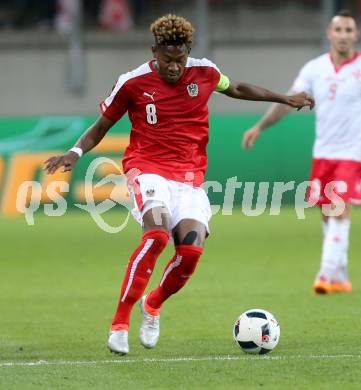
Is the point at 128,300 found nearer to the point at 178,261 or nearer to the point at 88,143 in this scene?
the point at 178,261

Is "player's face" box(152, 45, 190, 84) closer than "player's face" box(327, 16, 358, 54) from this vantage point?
Yes

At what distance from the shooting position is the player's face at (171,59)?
7328mm

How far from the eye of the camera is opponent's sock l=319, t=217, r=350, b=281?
10.6 m

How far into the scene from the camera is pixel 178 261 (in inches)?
293

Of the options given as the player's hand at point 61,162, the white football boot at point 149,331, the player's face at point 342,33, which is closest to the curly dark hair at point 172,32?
the player's hand at point 61,162

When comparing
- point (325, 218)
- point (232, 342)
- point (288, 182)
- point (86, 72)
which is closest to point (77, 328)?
point (232, 342)

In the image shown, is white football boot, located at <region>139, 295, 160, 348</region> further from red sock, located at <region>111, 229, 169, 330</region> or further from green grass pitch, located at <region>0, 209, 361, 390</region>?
red sock, located at <region>111, 229, 169, 330</region>

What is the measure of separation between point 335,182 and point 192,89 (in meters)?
3.39

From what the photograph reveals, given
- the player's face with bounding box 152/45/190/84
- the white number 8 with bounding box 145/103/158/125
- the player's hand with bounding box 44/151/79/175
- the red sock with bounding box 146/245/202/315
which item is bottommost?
the red sock with bounding box 146/245/202/315

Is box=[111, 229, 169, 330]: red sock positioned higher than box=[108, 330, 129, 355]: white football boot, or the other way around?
box=[111, 229, 169, 330]: red sock

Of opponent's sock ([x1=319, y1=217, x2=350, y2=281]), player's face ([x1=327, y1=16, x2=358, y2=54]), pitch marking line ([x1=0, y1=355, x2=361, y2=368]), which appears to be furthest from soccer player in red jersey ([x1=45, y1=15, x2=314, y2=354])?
opponent's sock ([x1=319, y1=217, x2=350, y2=281])

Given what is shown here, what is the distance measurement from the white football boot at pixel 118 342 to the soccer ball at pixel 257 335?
711 millimetres

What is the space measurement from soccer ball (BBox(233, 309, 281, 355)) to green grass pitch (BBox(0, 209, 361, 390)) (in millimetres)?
79

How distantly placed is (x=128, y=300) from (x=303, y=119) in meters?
12.1
